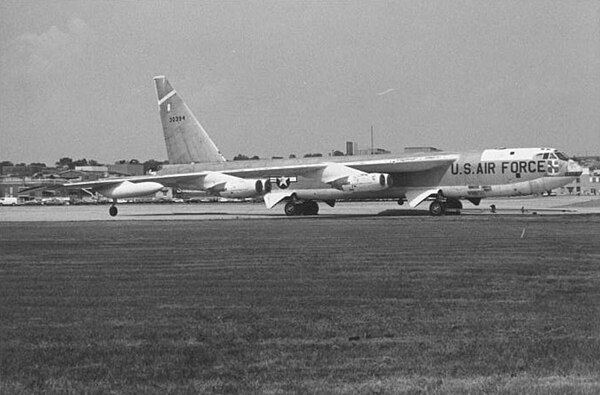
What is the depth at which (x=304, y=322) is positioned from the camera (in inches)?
310

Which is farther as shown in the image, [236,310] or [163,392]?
[236,310]

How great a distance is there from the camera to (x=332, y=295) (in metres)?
9.59

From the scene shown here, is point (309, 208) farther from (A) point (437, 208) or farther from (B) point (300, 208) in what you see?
(A) point (437, 208)

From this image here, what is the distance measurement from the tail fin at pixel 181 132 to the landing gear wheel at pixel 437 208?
14.3 m

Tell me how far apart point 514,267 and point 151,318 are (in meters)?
6.43

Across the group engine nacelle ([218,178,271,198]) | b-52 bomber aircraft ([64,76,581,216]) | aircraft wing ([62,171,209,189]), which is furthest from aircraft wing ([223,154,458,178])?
aircraft wing ([62,171,209,189])

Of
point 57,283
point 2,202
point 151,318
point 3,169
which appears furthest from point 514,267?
→ point 3,169

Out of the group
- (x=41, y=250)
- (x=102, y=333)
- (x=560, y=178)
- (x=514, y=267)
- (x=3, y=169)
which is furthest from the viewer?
(x=3, y=169)

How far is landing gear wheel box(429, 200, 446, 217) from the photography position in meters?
33.9

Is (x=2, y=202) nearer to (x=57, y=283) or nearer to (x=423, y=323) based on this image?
(x=57, y=283)

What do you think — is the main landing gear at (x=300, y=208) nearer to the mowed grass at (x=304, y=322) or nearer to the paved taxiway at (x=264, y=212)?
the paved taxiway at (x=264, y=212)

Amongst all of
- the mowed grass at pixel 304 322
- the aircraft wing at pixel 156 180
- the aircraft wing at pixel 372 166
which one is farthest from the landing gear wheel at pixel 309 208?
the mowed grass at pixel 304 322

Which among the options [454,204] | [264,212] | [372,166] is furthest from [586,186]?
[372,166]

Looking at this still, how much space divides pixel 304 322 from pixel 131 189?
118ft
